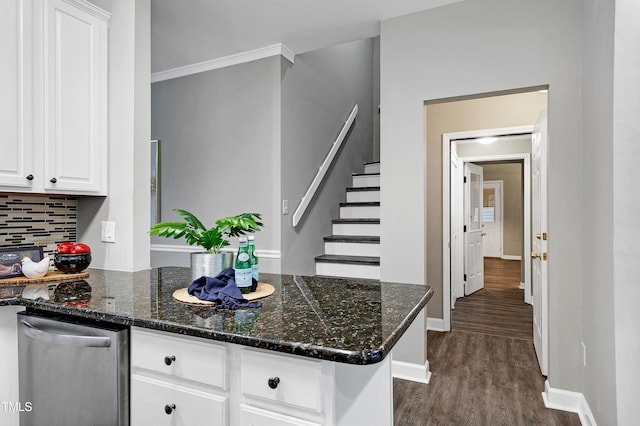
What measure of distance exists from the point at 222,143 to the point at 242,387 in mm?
2868

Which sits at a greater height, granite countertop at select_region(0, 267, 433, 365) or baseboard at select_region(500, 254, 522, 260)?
granite countertop at select_region(0, 267, 433, 365)

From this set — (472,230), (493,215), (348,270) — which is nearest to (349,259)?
(348,270)

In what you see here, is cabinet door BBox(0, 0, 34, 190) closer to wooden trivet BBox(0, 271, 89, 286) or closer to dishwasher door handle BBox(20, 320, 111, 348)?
wooden trivet BBox(0, 271, 89, 286)

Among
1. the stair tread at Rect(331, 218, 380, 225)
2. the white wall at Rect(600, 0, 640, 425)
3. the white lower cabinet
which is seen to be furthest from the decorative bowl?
the stair tread at Rect(331, 218, 380, 225)

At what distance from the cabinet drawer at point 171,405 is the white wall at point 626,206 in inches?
65.6

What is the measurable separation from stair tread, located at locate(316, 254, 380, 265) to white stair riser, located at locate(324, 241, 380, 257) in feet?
0.18

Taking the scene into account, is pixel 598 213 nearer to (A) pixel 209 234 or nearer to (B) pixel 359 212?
(A) pixel 209 234

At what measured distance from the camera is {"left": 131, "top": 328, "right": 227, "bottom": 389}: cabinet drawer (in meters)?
1.08

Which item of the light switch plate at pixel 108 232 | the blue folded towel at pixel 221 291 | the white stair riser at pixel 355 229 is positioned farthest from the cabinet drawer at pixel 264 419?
the white stair riser at pixel 355 229

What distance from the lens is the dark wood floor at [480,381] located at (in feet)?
7.60

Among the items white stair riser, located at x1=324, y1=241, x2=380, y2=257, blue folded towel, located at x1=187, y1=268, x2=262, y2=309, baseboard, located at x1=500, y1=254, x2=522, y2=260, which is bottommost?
baseboard, located at x1=500, y1=254, x2=522, y2=260

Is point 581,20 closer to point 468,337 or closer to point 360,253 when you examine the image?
point 360,253

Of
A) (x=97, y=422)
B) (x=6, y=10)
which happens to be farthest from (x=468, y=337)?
(x=6, y=10)

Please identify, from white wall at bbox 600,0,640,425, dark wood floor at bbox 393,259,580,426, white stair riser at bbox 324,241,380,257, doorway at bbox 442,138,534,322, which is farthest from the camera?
doorway at bbox 442,138,534,322
